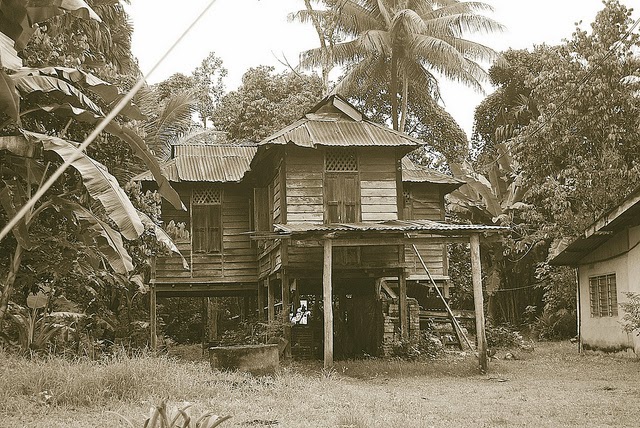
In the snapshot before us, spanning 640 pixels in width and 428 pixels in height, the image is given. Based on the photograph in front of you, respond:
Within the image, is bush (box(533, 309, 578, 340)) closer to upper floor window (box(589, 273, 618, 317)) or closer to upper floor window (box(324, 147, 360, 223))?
upper floor window (box(589, 273, 618, 317))

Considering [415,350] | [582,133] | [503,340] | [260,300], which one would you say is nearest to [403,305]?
[415,350]

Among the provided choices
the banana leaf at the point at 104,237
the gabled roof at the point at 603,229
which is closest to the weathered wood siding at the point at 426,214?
the gabled roof at the point at 603,229

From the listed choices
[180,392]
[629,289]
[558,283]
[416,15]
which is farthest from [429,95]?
[180,392]

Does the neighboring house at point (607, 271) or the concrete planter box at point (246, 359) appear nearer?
the concrete planter box at point (246, 359)

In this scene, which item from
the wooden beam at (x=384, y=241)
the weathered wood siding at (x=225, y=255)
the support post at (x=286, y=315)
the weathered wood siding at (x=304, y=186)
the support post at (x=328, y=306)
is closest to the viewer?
the support post at (x=328, y=306)

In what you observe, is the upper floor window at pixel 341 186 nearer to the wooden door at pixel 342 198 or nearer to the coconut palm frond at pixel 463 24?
the wooden door at pixel 342 198

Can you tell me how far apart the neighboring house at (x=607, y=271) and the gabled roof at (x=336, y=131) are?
4.59m

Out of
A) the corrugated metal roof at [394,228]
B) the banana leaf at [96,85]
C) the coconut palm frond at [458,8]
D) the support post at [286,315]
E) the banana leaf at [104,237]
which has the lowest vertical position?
the support post at [286,315]

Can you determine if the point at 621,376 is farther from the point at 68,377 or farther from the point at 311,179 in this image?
the point at 68,377

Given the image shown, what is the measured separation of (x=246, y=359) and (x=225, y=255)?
7.81 m

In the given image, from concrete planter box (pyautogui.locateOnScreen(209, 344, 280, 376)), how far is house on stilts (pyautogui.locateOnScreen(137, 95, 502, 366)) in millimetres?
1927

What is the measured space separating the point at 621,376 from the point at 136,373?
8.78 m

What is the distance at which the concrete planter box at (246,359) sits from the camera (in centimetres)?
1333

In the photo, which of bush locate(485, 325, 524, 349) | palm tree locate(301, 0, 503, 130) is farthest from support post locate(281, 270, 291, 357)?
palm tree locate(301, 0, 503, 130)
